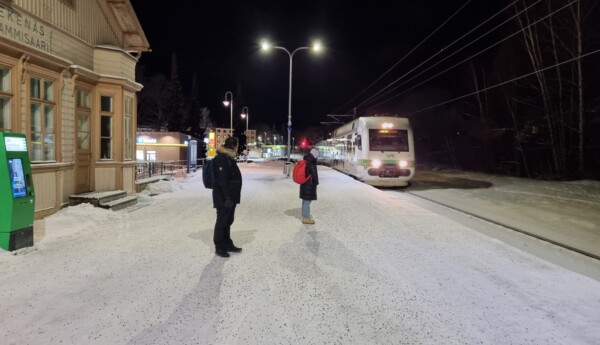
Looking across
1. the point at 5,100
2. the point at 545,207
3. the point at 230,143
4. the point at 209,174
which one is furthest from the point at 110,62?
the point at 545,207

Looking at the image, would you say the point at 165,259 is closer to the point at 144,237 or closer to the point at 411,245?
the point at 144,237

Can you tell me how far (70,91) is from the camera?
32.2 ft

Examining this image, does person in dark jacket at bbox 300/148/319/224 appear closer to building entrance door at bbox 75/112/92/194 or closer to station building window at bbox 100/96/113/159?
building entrance door at bbox 75/112/92/194

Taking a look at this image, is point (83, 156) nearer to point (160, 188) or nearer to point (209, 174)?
point (160, 188)

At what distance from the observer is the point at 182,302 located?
4.41 m

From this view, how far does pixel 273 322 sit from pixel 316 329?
1.44 ft

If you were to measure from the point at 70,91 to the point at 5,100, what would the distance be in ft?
7.49

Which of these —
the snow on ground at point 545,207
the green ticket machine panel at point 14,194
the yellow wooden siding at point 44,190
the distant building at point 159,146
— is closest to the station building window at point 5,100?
the yellow wooden siding at point 44,190

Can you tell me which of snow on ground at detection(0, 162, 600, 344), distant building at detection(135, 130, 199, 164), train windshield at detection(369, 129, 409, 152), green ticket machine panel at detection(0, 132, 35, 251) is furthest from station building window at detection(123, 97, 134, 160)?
distant building at detection(135, 130, 199, 164)

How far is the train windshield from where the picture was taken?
59.1ft

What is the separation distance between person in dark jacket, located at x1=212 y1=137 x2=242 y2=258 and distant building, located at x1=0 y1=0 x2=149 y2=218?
14.9 ft

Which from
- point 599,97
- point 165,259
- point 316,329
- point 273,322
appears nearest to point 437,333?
point 316,329

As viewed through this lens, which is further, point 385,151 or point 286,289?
point 385,151

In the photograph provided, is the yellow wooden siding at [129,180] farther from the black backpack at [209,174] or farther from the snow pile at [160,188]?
the black backpack at [209,174]
